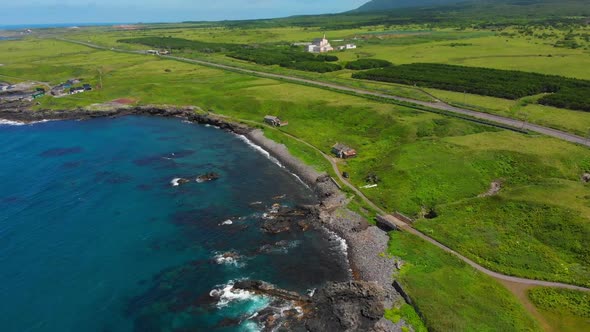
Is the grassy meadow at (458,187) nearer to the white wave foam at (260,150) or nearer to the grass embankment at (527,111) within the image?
the white wave foam at (260,150)

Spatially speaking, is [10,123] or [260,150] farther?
[10,123]

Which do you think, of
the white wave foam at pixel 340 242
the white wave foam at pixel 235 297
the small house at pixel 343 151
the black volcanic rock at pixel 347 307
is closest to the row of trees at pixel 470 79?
the small house at pixel 343 151

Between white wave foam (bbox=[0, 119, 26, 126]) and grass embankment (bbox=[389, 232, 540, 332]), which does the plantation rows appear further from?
white wave foam (bbox=[0, 119, 26, 126])

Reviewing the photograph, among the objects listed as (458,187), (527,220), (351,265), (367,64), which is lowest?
(351,265)

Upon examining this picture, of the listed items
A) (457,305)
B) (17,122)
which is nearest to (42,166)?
(17,122)

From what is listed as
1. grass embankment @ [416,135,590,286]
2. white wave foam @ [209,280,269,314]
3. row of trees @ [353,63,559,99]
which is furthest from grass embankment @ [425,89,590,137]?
white wave foam @ [209,280,269,314]

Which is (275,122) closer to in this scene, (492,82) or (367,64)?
(492,82)

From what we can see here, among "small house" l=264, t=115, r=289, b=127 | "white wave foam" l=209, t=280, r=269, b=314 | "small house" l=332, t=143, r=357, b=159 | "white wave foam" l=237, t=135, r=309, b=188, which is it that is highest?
"small house" l=264, t=115, r=289, b=127

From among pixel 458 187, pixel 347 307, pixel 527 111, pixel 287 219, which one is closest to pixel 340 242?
pixel 287 219
